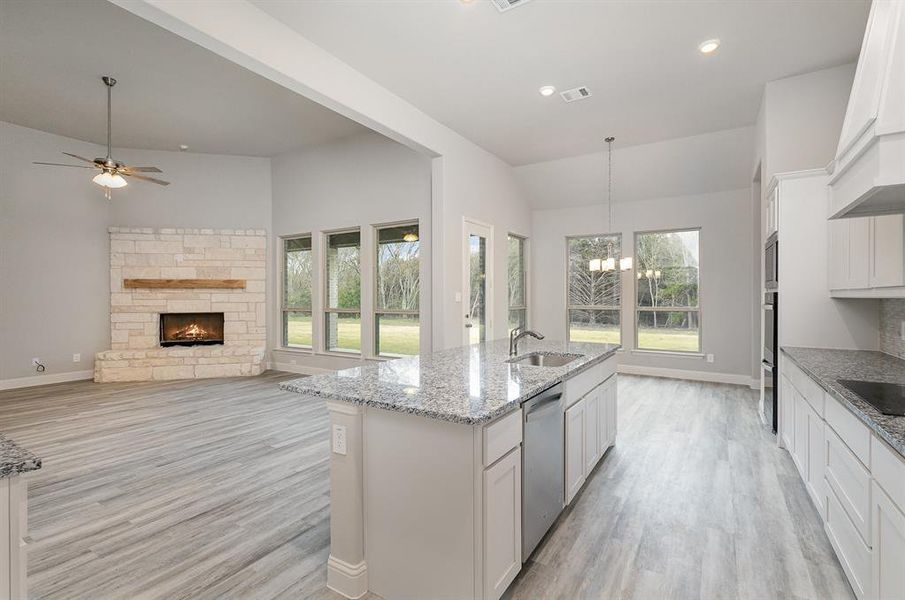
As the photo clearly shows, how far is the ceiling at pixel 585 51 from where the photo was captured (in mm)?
2988

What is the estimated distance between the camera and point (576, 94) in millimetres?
4219

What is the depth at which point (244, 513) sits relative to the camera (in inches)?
102

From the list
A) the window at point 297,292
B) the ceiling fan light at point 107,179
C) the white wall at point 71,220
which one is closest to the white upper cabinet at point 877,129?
the ceiling fan light at point 107,179

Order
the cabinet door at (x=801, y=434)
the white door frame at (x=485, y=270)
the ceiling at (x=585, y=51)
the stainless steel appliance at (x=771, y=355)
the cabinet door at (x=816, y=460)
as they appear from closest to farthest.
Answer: the cabinet door at (x=816, y=460)
the cabinet door at (x=801, y=434)
the ceiling at (x=585, y=51)
the stainless steel appliance at (x=771, y=355)
the white door frame at (x=485, y=270)

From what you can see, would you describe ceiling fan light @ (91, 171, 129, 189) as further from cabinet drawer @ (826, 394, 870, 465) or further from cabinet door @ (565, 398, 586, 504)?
cabinet drawer @ (826, 394, 870, 465)

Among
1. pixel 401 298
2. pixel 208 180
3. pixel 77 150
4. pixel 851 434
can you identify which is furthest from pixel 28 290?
pixel 851 434

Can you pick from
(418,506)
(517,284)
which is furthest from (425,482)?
(517,284)

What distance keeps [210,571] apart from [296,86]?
324 centimetres

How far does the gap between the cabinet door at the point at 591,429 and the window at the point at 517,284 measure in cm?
378

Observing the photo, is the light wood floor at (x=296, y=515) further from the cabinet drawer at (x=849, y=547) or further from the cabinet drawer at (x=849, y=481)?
the cabinet drawer at (x=849, y=481)

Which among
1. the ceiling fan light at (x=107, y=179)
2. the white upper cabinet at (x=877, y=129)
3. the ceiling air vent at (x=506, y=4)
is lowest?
the white upper cabinet at (x=877, y=129)

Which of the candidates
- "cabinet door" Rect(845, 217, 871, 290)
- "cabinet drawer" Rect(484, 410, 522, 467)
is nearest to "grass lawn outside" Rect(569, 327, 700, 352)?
"cabinet door" Rect(845, 217, 871, 290)

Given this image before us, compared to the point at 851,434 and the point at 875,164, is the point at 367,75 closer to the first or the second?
the point at 875,164

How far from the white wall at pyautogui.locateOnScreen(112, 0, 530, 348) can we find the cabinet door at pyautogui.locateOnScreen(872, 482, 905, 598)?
3.87 metres
